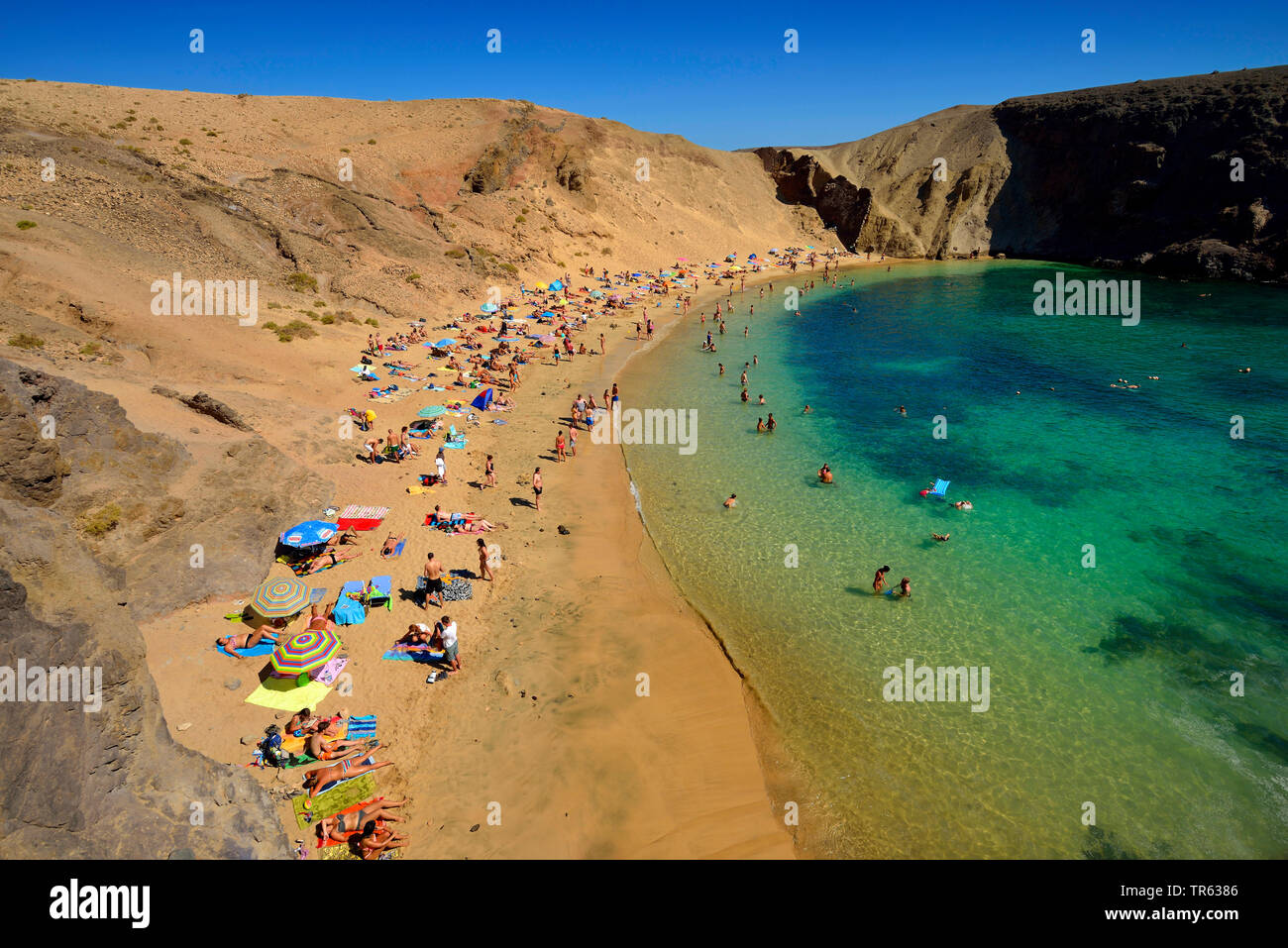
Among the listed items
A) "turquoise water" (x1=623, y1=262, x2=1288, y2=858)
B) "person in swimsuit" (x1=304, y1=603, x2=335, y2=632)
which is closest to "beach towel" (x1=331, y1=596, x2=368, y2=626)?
"person in swimsuit" (x1=304, y1=603, x2=335, y2=632)

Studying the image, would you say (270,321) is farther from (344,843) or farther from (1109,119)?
(1109,119)

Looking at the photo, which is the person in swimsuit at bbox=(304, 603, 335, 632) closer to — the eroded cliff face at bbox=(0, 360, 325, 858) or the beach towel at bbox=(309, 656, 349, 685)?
the beach towel at bbox=(309, 656, 349, 685)

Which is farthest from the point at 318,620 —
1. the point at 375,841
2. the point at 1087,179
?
the point at 1087,179

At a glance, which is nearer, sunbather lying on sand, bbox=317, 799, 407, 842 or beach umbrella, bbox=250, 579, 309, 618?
sunbather lying on sand, bbox=317, 799, 407, 842

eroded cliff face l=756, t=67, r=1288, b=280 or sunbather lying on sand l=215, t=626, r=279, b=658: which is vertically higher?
eroded cliff face l=756, t=67, r=1288, b=280

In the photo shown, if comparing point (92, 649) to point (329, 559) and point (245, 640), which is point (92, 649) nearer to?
point (245, 640)

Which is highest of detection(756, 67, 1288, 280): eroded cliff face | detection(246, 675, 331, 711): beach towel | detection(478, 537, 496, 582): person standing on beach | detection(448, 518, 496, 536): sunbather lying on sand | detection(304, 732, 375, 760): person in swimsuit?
detection(756, 67, 1288, 280): eroded cliff face

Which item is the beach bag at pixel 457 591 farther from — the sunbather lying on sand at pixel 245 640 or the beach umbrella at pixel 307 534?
the sunbather lying on sand at pixel 245 640
